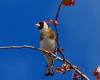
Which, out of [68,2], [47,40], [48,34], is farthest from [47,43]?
[68,2]

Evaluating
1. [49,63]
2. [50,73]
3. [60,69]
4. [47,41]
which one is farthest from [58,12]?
[47,41]

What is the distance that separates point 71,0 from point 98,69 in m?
1.03

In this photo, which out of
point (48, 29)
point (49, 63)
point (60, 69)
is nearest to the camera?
point (60, 69)

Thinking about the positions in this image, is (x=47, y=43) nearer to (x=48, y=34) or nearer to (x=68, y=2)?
(x=48, y=34)

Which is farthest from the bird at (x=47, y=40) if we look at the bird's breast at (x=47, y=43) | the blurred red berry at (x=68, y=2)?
the blurred red berry at (x=68, y=2)

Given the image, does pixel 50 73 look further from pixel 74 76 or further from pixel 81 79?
pixel 81 79

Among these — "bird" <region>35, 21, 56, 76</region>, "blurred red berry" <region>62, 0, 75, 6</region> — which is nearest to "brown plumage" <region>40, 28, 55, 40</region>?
"bird" <region>35, 21, 56, 76</region>

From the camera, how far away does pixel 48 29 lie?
6.45 m

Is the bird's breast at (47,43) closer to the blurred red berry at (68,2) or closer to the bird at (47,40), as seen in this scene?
the bird at (47,40)

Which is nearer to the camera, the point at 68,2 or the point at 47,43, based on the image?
the point at 68,2

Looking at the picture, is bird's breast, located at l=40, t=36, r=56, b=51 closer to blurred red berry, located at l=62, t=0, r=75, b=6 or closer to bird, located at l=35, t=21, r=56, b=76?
bird, located at l=35, t=21, r=56, b=76

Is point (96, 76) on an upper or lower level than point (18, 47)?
lower

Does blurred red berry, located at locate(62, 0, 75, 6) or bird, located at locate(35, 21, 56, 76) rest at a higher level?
bird, located at locate(35, 21, 56, 76)

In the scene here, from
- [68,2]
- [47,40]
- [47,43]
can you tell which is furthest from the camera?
[47,40]
